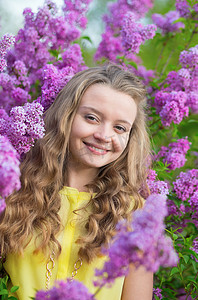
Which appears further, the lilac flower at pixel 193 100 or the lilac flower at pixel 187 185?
the lilac flower at pixel 193 100

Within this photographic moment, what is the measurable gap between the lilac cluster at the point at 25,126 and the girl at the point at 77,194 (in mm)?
218

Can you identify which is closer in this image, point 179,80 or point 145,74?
point 179,80

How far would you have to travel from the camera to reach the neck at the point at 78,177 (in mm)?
1776

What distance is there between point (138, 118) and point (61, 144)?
426 mm

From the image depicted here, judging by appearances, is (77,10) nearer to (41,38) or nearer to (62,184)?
(41,38)

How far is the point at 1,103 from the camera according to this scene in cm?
241

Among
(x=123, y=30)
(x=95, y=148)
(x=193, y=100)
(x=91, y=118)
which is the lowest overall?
(x=95, y=148)

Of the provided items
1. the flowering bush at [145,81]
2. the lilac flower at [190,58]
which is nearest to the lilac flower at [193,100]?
the flowering bush at [145,81]

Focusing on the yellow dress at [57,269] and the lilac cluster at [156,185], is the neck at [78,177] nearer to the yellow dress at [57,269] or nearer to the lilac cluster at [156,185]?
the yellow dress at [57,269]

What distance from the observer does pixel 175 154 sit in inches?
86.4

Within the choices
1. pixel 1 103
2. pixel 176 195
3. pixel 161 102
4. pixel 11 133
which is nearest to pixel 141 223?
pixel 11 133

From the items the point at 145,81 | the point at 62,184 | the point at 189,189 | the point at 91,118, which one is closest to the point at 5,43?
the point at 91,118

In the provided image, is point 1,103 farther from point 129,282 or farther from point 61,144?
point 129,282

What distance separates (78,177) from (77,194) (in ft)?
0.26
